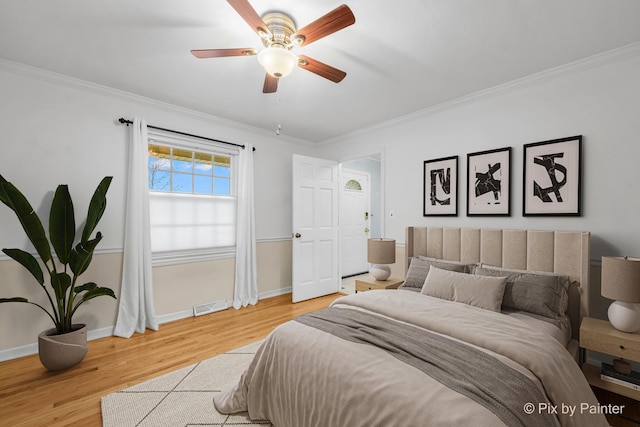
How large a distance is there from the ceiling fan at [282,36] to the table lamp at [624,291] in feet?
7.76

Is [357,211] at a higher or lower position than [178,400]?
higher

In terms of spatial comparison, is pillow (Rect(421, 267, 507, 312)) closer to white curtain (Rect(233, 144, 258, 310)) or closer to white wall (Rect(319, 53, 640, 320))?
white wall (Rect(319, 53, 640, 320))

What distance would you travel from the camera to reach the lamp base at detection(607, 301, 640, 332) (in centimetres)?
185

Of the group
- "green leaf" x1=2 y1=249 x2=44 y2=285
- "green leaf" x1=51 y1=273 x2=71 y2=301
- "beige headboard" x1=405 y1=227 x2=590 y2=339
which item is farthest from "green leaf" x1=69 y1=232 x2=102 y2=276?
"beige headboard" x1=405 y1=227 x2=590 y2=339

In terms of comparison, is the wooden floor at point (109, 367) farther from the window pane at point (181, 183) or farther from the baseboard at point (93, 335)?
the window pane at point (181, 183)

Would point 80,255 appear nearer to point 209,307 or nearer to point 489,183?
point 209,307

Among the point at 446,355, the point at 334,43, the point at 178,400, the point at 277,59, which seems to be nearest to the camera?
the point at 446,355

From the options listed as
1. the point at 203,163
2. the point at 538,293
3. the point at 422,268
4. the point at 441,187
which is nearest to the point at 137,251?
the point at 203,163

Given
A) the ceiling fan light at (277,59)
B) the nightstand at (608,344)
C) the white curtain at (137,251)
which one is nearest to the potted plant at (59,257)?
the white curtain at (137,251)

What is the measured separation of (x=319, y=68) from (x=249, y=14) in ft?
2.12

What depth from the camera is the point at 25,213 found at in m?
2.22

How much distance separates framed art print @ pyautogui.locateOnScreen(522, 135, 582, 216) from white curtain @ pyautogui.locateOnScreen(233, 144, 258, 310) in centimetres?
330

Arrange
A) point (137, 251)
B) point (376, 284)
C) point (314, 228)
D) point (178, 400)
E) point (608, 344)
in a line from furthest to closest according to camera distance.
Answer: point (314, 228) → point (376, 284) → point (137, 251) → point (178, 400) → point (608, 344)

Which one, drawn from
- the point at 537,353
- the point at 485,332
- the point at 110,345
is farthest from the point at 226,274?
the point at 537,353
